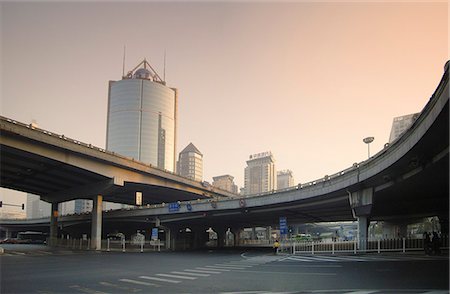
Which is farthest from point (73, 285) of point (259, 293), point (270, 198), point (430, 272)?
point (270, 198)

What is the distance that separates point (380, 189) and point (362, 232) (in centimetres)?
555

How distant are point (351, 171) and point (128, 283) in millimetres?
25546

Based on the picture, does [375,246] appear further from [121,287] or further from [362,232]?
[121,287]

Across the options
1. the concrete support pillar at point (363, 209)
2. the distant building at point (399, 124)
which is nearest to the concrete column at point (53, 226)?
the concrete support pillar at point (363, 209)

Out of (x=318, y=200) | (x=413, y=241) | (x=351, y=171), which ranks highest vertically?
(x=351, y=171)

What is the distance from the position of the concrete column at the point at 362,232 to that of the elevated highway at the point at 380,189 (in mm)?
93

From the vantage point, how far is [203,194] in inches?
3228

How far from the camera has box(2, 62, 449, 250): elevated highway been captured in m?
19.2

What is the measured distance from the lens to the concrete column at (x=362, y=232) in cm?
3566

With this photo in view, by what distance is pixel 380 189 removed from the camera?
110 feet

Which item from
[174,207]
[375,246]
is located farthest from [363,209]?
[174,207]

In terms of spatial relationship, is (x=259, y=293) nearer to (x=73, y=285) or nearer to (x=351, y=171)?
(x=73, y=285)

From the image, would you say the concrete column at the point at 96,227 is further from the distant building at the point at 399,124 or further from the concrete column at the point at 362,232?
the distant building at the point at 399,124

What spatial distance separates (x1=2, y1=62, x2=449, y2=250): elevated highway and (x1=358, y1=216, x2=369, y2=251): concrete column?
93 millimetres
